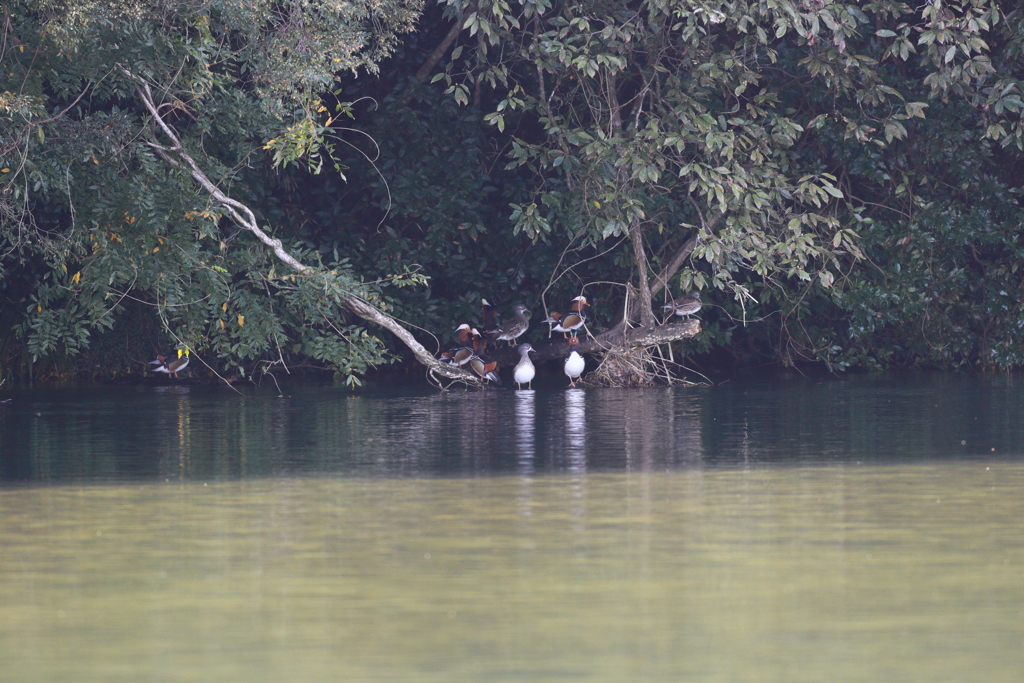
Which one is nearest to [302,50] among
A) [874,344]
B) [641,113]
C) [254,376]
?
[641,113]

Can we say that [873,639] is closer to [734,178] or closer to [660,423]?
[660,423]

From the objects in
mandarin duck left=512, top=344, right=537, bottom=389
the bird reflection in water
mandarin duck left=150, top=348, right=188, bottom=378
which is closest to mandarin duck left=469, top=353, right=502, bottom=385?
mandarin duck left=512, top=344, right=537, bottom=389

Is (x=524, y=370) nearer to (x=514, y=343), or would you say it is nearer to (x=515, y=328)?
(x=515, y=328)

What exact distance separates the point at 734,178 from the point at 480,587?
32.8 feet

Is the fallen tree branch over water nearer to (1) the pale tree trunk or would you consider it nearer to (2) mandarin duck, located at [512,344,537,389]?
(2) mandarin duck, located at [512,344,537,389]

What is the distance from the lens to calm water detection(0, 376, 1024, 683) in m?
4.27

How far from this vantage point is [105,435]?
10.8 m

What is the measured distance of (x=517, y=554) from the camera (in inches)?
225

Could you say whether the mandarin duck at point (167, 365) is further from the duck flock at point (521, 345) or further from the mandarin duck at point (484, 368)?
the mandarin duck at point (484, 368)

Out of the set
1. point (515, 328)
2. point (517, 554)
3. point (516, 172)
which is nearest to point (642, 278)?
point (515, 328)

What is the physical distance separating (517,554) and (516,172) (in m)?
12.7

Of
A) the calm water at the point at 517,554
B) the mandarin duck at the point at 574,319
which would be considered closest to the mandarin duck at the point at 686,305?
the mandarin duck at the point at 574,319

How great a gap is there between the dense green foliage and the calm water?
3265 millimetres

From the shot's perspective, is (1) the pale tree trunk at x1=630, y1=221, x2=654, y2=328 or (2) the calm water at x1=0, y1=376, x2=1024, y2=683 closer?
(2) the calm water at x1=0, y1=376, x2=1024, y2=683
